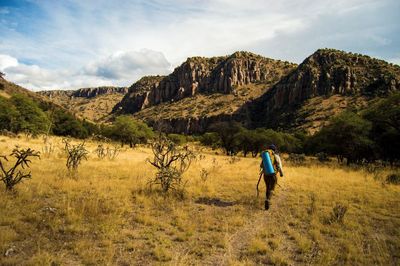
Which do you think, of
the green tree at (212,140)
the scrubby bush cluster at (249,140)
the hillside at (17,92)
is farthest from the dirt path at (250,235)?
the hillside at (17,92)

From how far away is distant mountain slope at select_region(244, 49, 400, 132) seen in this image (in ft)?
313

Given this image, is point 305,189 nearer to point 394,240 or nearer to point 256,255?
point 394,240

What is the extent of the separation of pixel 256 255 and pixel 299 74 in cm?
13046

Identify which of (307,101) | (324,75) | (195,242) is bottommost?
(195,242)

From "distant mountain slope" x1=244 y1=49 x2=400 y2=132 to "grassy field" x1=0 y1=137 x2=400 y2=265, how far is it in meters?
81.2

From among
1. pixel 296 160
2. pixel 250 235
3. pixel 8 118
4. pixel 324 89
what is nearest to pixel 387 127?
pixel 296 160

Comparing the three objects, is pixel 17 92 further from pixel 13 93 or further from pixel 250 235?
pixel 250 235

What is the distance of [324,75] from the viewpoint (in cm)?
11988

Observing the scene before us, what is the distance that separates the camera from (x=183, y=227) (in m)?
8.30

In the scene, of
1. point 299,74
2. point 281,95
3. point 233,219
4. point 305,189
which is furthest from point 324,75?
point 233,219

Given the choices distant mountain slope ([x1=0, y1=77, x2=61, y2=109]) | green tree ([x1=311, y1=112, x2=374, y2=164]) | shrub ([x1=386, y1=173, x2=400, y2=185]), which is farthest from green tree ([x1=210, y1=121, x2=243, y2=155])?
distant mountain slope ([x1=0, y1=77, x2=61, y2=109])

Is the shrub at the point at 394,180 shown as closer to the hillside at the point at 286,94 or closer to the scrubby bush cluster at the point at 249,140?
the scrubby bush cluster at the point at 249,140

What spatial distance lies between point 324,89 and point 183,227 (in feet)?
397

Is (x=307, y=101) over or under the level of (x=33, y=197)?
over
